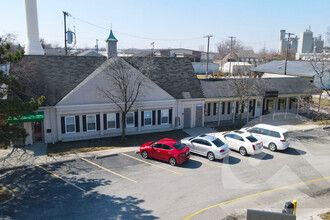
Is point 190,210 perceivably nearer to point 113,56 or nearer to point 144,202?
point 144,202

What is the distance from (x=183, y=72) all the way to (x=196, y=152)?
1128 cm

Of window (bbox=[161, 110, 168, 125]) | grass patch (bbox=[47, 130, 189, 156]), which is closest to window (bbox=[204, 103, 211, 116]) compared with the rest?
grass patch (bbox=[47, 130, 189, 156])

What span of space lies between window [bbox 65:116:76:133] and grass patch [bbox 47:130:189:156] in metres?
1.06

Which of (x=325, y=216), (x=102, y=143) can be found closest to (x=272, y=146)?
(x=325, y=216)

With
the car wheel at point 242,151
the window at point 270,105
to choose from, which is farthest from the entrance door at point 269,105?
the car wheel at point 242,151

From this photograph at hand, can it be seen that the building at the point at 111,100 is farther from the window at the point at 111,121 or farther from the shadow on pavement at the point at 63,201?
the shadow on pavement at the point at 63,201

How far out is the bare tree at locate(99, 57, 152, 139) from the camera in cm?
2253

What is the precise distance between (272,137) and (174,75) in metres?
11.5

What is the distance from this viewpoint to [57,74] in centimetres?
2330

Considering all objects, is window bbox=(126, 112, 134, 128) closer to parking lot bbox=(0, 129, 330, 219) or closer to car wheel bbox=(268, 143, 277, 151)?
parking lot bbox=(0, 129, 330, 219)

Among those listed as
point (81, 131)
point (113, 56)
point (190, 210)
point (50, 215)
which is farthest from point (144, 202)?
point (113, 56)

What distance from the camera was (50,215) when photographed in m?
11.8

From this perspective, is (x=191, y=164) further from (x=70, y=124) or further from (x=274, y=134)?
(x=70, y=124)

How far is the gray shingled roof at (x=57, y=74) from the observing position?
2198cm
